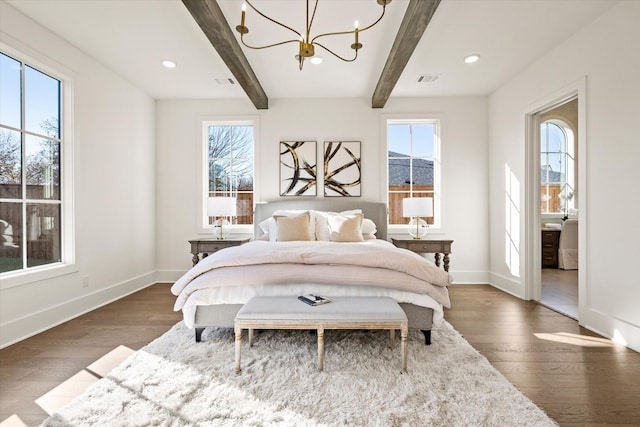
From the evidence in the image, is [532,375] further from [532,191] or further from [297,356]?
[532,191]

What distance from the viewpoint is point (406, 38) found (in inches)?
107

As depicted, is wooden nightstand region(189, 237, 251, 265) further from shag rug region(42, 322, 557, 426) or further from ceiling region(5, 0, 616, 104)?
ceiling region(5, 0, 616, 104)

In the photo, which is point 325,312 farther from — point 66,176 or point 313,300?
point 66,176

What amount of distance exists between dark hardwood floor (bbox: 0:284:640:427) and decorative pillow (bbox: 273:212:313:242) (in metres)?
1.36

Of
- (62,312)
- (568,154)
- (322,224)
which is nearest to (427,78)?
(322,224)

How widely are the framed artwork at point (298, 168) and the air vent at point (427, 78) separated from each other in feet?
5.31

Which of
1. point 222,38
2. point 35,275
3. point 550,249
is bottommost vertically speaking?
point 550,249

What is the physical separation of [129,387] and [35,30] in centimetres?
306

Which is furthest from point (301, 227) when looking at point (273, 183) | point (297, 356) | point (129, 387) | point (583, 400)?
point (583, 400)

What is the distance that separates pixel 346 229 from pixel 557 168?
5187mm

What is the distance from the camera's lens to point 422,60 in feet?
11.4

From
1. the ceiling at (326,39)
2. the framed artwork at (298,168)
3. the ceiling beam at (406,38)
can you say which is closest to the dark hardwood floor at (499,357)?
the framed artwork at (298,168)

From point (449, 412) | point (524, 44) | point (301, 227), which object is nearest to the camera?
point (449, 412)

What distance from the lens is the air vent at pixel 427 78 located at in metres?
3.85
